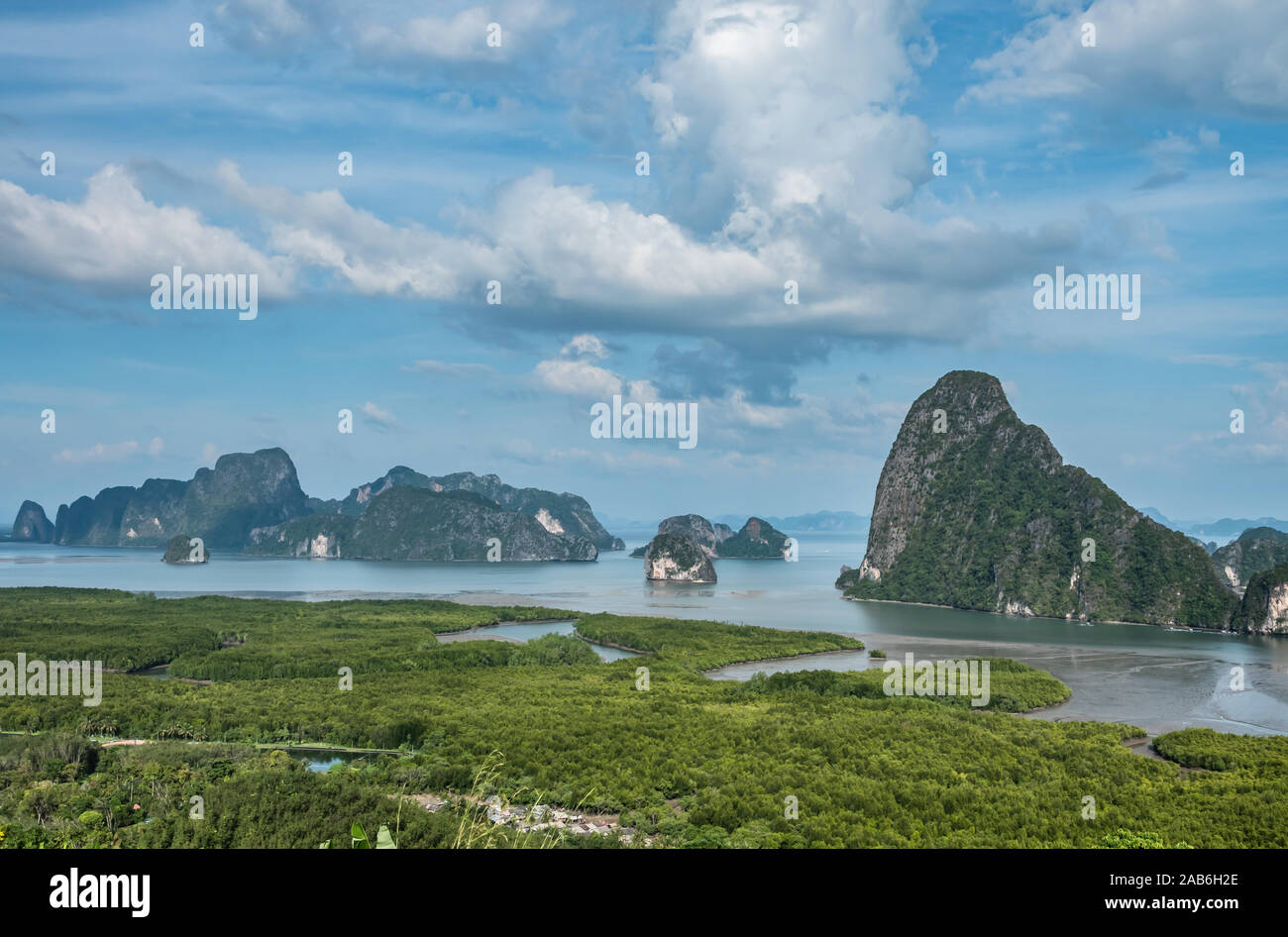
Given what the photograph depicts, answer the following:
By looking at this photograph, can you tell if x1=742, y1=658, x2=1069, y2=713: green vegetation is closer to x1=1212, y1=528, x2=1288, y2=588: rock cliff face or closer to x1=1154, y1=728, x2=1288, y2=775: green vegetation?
x1=1154, y1=728, x2=1288, y2=775: green vegetation

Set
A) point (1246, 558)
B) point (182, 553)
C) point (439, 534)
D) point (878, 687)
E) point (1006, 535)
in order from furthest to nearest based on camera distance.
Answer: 1. point (439, 534)
2. point (182, 553)
3. point (1246, 558)
4. point (1006, 535)
5. point (878, 687)

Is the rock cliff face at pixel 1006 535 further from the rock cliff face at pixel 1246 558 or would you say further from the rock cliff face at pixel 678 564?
the rock cliff face at pixel 1246 558

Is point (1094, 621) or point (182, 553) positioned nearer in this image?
point (1094, 621)

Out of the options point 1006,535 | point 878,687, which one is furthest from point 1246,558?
point 878,687

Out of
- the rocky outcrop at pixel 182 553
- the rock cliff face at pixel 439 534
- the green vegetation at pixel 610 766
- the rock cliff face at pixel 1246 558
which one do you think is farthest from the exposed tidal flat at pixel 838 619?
the rock cliff face at pixel 1246 558

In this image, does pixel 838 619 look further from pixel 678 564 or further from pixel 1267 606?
pixel 678 564

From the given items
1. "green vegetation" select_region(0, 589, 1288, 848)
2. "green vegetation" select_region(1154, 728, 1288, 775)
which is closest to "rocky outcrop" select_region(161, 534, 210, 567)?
"green vegetation" select_region(0, 589, 1288, 848)

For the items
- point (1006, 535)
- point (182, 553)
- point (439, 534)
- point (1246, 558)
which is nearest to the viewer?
point (1006, 535)
